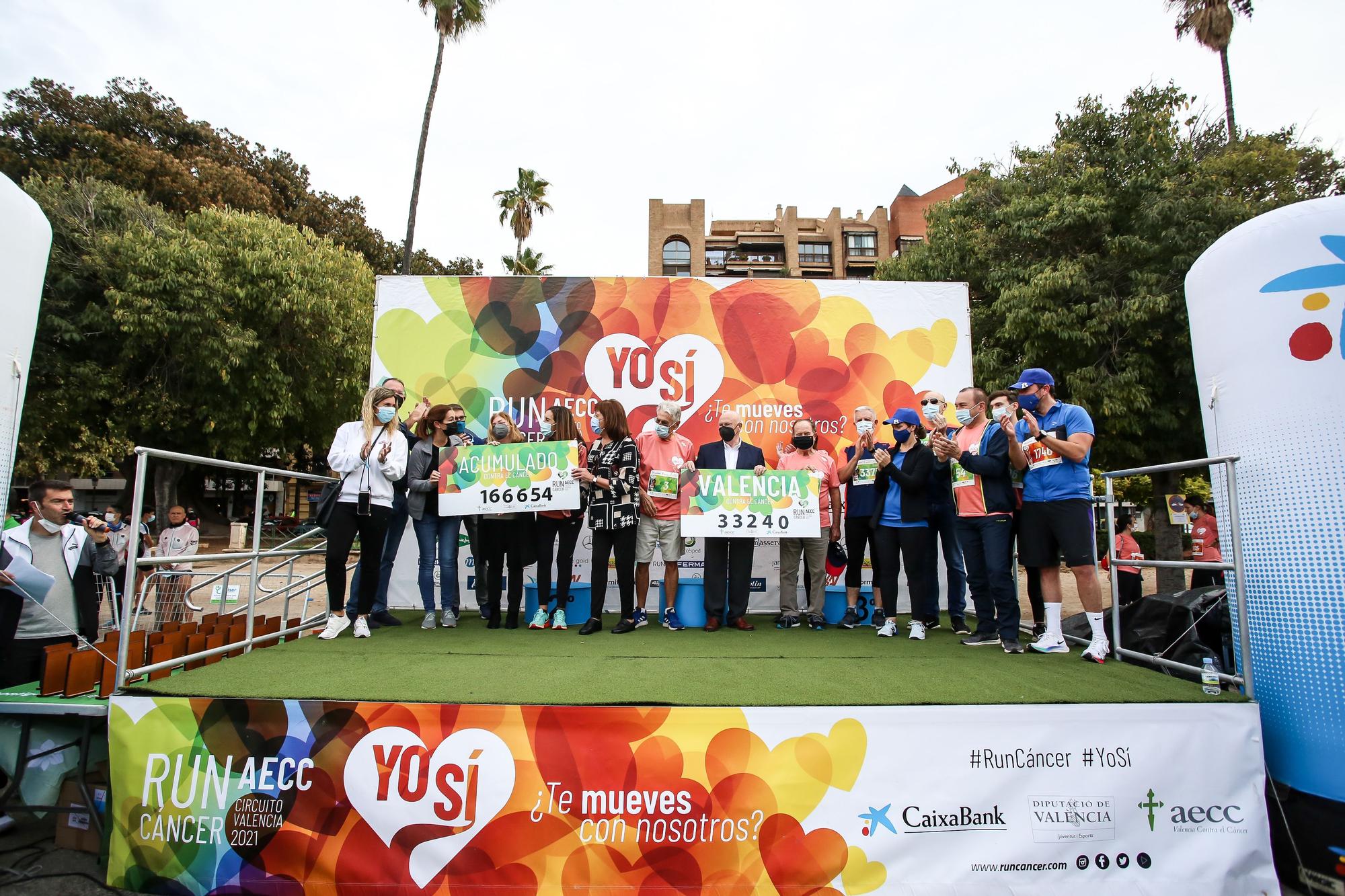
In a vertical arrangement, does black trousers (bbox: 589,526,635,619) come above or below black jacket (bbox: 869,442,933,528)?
below

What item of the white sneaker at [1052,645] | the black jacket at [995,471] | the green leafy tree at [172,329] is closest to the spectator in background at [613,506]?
the black jacket at [995,471]

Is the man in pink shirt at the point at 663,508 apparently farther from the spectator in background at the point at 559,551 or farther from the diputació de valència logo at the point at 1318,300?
the diputació de valència logo at the point at 1318,300

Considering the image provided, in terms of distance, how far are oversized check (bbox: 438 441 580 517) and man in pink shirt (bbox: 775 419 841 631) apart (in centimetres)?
180

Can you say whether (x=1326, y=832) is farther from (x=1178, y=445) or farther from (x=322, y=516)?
(x=1178, y=445)

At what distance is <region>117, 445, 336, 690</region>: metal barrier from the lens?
304 centimetres

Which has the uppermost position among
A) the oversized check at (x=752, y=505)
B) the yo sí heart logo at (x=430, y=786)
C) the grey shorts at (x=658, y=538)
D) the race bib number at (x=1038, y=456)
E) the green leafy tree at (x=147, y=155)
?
the green leafy tree at (x=147, y=155)

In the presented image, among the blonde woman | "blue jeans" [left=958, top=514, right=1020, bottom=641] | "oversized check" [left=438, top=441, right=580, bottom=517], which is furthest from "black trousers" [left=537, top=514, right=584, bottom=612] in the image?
"blue jeans" [left=958, top=514, right=1020, bottom=641]

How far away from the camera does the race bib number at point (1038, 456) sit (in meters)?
4.21

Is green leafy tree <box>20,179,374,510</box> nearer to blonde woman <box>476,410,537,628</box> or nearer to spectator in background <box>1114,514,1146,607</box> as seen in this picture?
blonde woman <box>476,410,537,628</box>

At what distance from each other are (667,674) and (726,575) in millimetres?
2027

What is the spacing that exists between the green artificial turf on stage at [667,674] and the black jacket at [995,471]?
3.08 ft

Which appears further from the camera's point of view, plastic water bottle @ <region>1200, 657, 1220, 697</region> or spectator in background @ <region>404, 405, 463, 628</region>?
spectator in background @ <region>404, 405, 463, 628</region>

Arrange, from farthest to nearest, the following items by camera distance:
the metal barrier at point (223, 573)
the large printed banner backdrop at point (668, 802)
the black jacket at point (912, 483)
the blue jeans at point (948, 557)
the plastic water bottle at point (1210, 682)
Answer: the blue jeans at point (948, 557), the black jacket at point (912, 483), the plastic water bottle at point (1210, 682), the metal barrier at point (223, 573), the large printed banner backdrop at point (668, 802)

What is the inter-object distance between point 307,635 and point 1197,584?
299 inches
